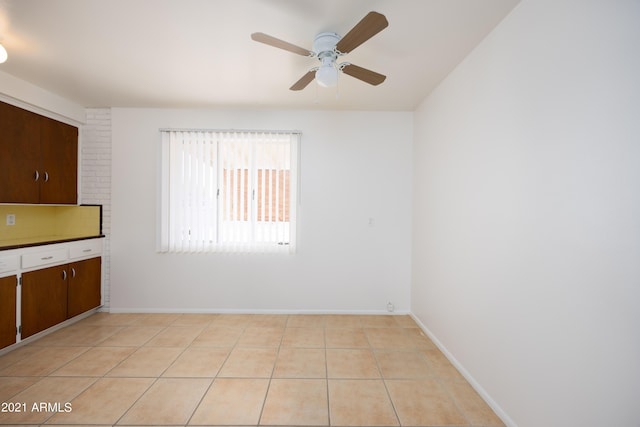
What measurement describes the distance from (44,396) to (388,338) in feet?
9.68

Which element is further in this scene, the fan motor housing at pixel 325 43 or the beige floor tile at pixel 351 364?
the beige floor tile at pixel 351 364

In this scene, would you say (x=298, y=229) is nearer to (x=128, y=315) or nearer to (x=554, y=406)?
(x=128, y=315)

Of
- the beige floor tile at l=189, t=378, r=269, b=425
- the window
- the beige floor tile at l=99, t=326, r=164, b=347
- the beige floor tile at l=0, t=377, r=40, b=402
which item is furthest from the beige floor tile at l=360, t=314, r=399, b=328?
the beige floor tile at l=0, t=377, r=40, b=402

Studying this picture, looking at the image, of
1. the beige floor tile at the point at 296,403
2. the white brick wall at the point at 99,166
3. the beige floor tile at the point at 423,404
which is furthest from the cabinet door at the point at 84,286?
the beige floor tile at the point at 423,404

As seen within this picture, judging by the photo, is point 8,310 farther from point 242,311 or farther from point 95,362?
point 242,311

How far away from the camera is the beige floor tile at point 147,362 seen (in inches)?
96.5

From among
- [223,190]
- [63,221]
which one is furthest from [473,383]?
[63,221]

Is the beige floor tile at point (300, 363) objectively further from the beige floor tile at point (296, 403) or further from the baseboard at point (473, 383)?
the baseboard at point (473, 383)

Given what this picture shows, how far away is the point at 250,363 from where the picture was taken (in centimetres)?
263

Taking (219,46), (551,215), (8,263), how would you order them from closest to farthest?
(551,215)
(219,46)
(8,263)

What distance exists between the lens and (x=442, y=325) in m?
2.91

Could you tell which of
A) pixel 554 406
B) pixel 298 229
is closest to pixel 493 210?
pixel 554 406

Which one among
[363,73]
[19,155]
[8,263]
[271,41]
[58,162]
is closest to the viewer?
[271,41]

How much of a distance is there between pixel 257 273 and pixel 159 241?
1.35 m
